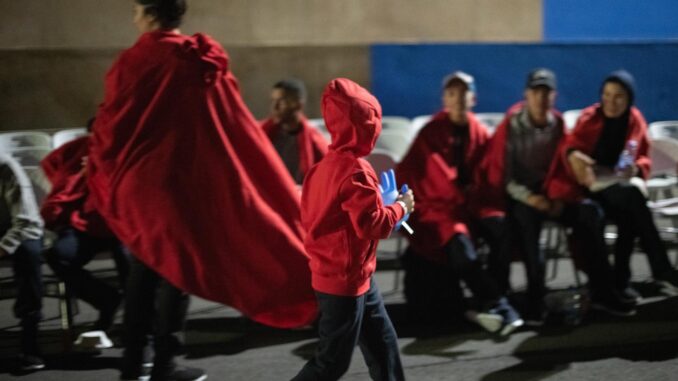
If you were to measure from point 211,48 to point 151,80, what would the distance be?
253 mm

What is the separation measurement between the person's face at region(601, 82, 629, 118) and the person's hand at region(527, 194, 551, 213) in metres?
0.61

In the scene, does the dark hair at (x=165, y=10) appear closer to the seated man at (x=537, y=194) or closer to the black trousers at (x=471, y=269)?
the black trousers at (x=471, y=269)

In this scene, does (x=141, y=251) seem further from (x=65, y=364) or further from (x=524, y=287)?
(x=524, y=287)

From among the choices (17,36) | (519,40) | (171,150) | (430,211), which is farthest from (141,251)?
(519,40)

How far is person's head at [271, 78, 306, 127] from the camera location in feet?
14.2

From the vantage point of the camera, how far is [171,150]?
123 inches

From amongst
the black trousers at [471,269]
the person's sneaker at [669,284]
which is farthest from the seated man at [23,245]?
the person's sneaker at [669,284]

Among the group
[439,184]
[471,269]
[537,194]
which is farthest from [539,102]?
[471,269]

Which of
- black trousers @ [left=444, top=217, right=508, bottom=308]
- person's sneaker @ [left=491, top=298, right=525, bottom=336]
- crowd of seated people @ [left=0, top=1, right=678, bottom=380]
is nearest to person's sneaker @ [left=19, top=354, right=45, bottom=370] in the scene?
crowd of seated people @ [left=0, top=1, right=678, bottom=380]

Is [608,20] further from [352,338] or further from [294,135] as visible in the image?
[352,338]

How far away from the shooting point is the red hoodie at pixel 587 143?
4438 mm

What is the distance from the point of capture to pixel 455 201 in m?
4.33

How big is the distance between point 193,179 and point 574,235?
88.0 inches

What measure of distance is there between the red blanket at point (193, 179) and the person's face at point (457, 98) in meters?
1.27
